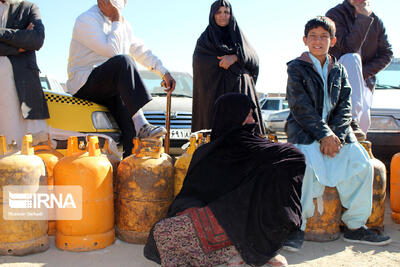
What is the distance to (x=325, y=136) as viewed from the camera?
10.5 ft

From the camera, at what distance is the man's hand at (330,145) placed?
3.17 metres

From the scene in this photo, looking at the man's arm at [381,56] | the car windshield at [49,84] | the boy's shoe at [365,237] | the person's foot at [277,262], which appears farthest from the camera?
the car windshield at [49,84]

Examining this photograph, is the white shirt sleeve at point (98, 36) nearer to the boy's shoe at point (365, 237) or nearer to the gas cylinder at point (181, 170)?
the gas cylinder at point (181, 170)

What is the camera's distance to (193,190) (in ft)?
8.79

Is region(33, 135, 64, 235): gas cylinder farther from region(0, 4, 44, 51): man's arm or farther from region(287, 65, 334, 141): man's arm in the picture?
region(287, 65, 334, 141): man's arm

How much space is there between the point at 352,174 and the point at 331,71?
3.07ft

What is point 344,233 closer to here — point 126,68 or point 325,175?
point 325,175

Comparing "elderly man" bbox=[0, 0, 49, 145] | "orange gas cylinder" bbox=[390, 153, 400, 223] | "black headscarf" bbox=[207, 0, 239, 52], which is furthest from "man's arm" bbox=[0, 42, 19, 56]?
"orange gas cylinder" bbox=[390, 153, 400, 223]

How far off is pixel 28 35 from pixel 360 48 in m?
3.82

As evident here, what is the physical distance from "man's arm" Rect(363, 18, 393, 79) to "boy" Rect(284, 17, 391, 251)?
5.75ft

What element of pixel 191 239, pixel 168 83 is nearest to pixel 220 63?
pixel 168 83

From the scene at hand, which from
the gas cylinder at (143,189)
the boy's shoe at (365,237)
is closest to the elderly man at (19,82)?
the gas cylinder at (143,189)

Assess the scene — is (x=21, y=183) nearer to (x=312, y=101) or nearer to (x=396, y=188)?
(x=312, y=101)

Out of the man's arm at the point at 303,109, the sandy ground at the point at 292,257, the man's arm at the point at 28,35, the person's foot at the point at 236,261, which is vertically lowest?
the sandy ground at the point at 292,257
